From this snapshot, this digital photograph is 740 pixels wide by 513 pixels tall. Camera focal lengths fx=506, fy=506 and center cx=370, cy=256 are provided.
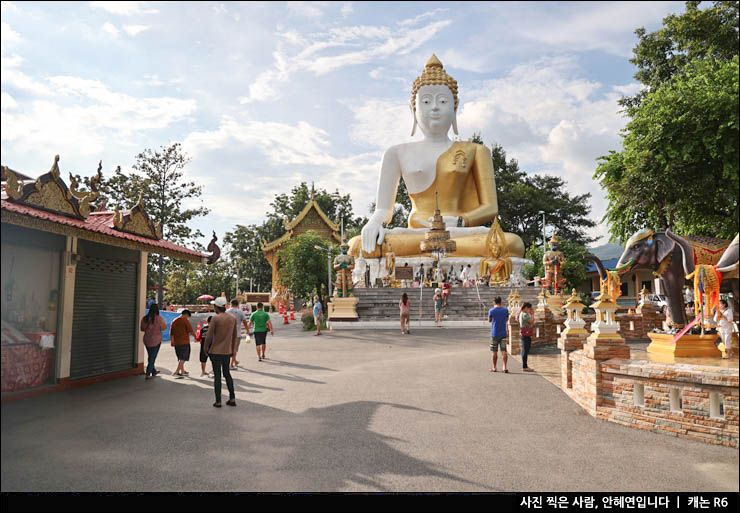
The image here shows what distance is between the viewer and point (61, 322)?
7484 millimetres

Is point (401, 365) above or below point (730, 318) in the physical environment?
below

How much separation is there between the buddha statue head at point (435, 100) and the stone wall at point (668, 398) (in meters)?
22.5

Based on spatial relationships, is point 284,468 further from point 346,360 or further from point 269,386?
point 346,360

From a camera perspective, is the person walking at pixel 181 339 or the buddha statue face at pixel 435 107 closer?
the person walking at pixel 181 339

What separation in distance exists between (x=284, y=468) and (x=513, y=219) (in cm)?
4097

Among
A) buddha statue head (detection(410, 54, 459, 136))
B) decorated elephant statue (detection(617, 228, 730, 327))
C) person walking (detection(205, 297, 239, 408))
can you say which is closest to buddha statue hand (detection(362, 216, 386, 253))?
buddha statue head (detection(410, 54, 459, 136))

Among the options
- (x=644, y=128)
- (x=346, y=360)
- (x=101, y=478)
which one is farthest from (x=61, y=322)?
(x=644, y=128)

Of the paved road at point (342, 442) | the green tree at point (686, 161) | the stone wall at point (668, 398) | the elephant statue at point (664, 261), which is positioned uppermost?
the green tree at point (686, 161)

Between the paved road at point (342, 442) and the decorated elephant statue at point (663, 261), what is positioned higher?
the decorated elephant statue at point (663, 261)

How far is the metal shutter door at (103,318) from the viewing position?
8016mm

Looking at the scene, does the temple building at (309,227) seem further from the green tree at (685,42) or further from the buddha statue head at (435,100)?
the green tree at (685,42)

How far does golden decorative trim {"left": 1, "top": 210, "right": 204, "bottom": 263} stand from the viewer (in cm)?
565

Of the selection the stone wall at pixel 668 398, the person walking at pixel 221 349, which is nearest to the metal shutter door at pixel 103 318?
the person walking at pixel 221 349

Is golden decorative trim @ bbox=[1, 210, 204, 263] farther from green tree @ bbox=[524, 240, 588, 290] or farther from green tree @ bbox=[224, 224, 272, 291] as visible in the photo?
green tree @ bbox=[224, 224, 272, 291]
